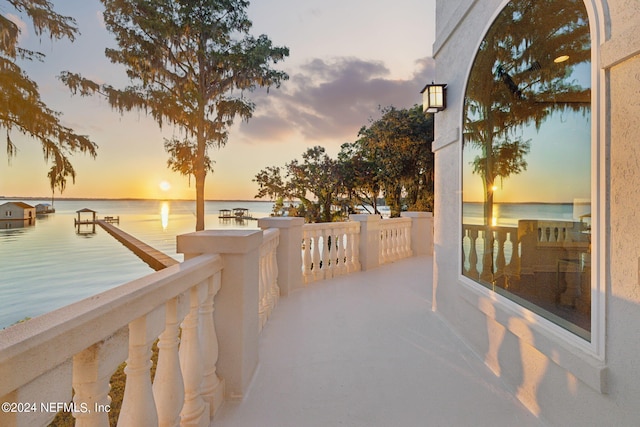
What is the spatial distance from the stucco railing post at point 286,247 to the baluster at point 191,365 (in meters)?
2.52

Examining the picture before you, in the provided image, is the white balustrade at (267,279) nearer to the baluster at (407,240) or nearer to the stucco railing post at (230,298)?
the stucco railing post at (230,298)

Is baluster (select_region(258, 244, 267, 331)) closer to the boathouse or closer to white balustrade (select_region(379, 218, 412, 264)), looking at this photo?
white balustrade (select_region(379, 218, 412, 264))

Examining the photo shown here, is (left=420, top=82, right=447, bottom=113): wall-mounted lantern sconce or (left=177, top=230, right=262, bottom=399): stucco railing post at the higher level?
(left=420, top=82, right=447, bottom=113): wall-mounted lantern sconce

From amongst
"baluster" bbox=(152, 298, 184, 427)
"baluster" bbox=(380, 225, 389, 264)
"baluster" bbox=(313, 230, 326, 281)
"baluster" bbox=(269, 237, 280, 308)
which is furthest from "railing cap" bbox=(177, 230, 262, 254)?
"baluster" bbox=(380, 225, 389, 264)

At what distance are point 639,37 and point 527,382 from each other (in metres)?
1.87

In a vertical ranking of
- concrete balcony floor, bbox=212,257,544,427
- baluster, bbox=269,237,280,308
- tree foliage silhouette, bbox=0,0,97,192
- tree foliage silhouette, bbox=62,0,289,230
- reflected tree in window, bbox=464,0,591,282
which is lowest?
concrete balcony floor, bbox=212,257,544,427

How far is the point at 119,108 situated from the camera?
10.9 metres

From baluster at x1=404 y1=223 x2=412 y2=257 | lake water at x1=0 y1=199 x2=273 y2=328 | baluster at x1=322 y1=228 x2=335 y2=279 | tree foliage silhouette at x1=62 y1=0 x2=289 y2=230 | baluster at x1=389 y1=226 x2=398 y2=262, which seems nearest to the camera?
baluster at x1=322 y1=228 x2=335 y2=279

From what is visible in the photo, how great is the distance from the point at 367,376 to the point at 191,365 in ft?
4.10

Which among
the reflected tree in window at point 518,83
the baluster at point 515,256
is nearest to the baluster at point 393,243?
the reflected tree in window at point 518,83

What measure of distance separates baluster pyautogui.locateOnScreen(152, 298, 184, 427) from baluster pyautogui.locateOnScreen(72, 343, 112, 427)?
1.36 ft

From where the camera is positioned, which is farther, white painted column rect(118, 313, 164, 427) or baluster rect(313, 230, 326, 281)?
baluster rect(313, 230, 326, 281)

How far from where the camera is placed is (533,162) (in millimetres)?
2195

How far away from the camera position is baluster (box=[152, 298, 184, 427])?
128 centimetres
